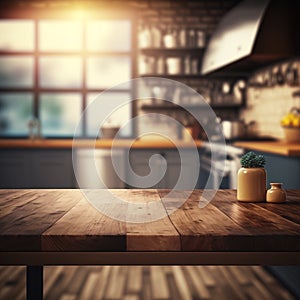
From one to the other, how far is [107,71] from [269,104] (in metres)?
2.02

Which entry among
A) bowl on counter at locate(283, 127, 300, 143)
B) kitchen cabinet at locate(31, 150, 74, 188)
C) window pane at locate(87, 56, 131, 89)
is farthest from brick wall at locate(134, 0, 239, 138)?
bowl on counter at locate(283, 127, 300, 143)

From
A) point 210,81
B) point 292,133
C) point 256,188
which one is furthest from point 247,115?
point 256,188

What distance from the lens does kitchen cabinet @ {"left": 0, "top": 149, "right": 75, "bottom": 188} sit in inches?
224

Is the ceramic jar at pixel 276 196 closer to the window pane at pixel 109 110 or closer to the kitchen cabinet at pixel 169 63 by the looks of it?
the kitchen cabinet at pixel 169 63

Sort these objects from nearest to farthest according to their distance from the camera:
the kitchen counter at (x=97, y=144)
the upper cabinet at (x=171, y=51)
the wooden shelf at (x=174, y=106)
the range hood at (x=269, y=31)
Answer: the range hood at (x=269, y=31) → the kitchen counter at (x=97, y=144) → the upper cabinet at (x=171, y=51) → the wooden shelf at (x=174, y=106)

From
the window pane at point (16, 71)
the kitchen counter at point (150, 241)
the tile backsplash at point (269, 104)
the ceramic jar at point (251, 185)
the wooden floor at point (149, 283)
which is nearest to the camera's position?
the kitchen counter at point (150, 241)

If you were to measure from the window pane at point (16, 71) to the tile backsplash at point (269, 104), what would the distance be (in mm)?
2508

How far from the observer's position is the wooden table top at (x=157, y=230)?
1.25 m

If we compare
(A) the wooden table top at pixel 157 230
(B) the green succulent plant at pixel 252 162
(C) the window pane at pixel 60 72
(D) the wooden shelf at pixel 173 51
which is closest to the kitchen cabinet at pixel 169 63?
(D) the wooden shelf at pixel 173 51

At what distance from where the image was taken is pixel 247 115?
6336 mm

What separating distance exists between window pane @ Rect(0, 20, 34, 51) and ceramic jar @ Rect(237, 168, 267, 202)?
5182 mm

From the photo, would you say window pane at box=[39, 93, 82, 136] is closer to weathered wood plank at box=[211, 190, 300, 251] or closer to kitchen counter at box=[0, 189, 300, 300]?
weathered wood plank at box=[211, 190, 300, 251]

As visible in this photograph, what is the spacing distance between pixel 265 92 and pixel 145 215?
4.42 metres

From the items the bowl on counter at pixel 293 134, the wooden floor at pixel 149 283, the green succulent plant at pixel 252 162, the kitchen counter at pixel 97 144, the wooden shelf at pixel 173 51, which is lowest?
the wooden floor at pixel 149 283
